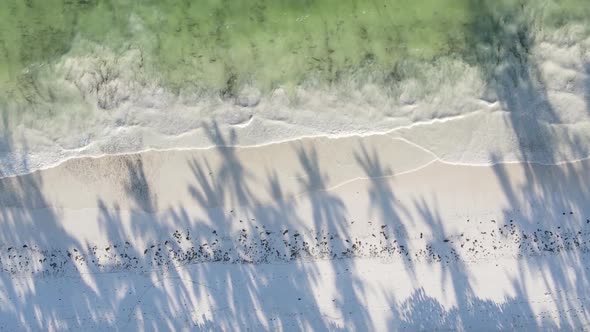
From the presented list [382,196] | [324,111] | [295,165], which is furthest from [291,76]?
[382,196]

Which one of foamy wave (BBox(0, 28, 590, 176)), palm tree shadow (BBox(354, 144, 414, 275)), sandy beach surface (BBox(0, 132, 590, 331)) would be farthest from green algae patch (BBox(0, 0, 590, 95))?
palm tree shadow (BBox(354, 144, 414, 275))

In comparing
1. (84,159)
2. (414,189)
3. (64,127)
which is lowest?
(414,189)

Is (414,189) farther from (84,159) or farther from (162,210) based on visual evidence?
(84,159)

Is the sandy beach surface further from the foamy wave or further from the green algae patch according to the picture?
Answer: the green algae patch

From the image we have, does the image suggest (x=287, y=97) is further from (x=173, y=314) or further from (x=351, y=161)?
(x=173, y=314)

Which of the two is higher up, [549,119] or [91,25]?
[91,25]

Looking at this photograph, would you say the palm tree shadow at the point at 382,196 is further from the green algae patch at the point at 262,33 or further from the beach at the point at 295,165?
the green algae patch at the point at 262,33

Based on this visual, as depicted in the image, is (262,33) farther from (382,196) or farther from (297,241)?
(297,241)

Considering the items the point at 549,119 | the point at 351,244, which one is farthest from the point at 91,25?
the point at 549,119
